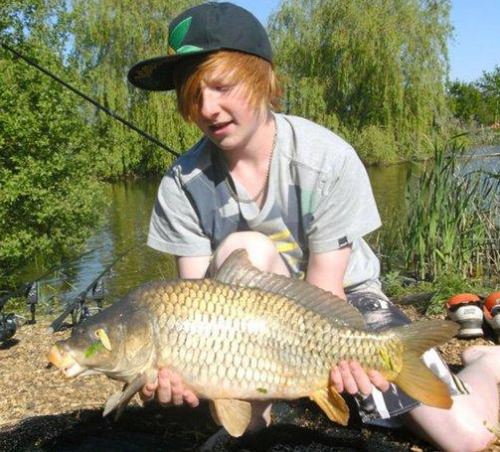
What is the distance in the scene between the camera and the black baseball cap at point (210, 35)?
5.24 feet

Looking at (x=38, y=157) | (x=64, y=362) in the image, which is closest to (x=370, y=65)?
(x=38, y=157)

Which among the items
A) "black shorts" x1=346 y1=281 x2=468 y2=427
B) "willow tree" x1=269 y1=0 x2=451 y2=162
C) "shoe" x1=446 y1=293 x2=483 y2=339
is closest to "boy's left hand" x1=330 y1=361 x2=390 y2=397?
"black shorts" x1=346 y1=281 x2=468 y2=427

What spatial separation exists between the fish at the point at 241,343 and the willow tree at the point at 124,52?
1085 cm

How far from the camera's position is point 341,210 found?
1.75m

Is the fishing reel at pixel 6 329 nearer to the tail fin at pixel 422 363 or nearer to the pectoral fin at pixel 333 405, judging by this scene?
the pectoral fin at pixel 333 405

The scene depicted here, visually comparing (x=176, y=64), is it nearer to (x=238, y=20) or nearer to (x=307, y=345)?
(x=238, y=20)

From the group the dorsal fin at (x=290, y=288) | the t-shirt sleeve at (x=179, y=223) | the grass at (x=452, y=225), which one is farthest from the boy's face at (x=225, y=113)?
Answer: the grass at (x=452, y=225)

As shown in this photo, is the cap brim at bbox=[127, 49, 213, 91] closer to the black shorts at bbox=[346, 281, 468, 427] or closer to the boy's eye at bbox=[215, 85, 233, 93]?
the boy's eye at bbox=[215, 85, 233, 93]

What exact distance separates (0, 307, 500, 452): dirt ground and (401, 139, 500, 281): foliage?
4.49 feet

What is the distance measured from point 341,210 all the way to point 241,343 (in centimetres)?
55

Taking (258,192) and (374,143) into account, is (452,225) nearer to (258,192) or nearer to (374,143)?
(258,192)

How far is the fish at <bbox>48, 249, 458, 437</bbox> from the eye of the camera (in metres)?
1.31

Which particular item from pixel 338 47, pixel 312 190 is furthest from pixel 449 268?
pixel 338 47

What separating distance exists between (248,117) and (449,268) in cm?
210
